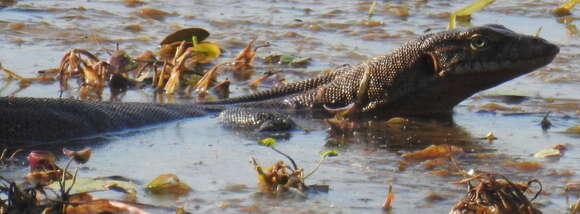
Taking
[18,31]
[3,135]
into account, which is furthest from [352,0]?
[3,135]

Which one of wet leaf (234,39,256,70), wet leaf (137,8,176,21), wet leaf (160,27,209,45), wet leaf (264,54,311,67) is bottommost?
wet leaf (137,8,176,21)

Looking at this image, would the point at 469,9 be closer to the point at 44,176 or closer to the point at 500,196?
the point at 44,176

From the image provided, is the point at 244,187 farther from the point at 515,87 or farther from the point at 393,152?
the point at 515,87

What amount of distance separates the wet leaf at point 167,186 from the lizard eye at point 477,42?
→ 3358 millimetres

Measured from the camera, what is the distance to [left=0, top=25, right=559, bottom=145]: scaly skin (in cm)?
859

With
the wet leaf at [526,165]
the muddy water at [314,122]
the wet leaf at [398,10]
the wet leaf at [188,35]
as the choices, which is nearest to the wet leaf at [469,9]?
the muddy water at [314,122]

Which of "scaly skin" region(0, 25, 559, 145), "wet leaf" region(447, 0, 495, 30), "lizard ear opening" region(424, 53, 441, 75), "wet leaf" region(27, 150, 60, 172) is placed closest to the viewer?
"wet leaf" region(27, 150, 60, 172)

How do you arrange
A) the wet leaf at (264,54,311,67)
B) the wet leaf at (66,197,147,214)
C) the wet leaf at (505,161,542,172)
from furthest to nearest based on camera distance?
the wet leaf at (264,54,311,67)
the wet leaf at (505,161,542,172)
the wet leaf at (66,197,147,214)

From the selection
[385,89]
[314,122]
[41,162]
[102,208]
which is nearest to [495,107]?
[385,89]

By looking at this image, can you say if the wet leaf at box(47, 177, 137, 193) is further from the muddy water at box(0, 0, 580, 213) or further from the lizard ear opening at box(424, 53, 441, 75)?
the lizard ear opening at box(424, 53, 441, 75)

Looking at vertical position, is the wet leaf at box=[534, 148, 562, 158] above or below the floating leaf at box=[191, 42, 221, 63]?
above

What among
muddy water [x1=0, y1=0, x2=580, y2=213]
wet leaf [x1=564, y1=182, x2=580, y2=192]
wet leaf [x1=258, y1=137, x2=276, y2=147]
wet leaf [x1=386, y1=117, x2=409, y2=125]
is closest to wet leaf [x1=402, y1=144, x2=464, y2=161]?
muddy water [x1=0, y1=0, x2=580, y2=213]

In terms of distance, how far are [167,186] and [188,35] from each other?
182 inches

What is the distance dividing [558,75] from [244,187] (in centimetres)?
496
